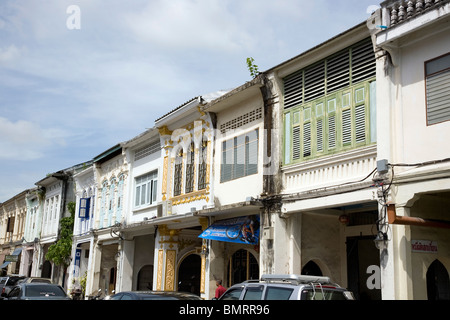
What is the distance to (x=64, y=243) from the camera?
1271 inches

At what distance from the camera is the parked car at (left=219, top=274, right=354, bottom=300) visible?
29.9 ft

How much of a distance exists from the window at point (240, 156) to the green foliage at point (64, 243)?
17361 millimetres

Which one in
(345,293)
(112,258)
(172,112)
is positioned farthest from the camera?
(112,258)

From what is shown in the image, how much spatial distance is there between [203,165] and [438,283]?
8.90 metres

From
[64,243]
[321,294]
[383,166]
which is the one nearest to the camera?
[321,294]

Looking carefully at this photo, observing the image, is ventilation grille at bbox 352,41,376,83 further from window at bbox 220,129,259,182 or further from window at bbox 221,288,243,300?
window at bbox 221,288,243,300

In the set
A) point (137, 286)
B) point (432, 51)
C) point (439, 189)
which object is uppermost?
point (432, 51)

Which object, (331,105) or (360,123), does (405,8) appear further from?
(331,105)

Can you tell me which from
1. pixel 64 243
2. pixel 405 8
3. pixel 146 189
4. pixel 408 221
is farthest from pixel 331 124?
pixel 64 243

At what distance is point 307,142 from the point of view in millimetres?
14602
